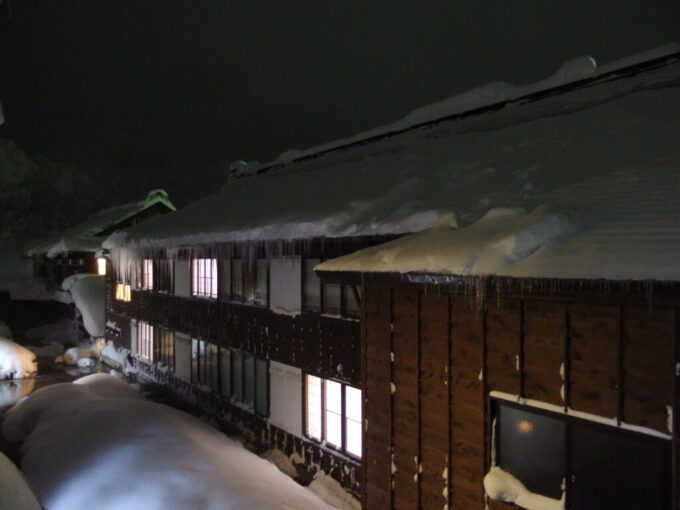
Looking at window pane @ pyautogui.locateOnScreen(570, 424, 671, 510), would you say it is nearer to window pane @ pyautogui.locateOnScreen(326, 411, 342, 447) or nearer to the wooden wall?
the wooden wall

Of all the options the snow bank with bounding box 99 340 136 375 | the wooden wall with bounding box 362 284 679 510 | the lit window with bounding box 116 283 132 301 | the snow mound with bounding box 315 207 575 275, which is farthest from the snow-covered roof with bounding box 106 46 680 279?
the snow bank with bounding box 99 340 136 375

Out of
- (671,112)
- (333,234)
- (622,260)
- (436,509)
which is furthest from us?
(333,234)

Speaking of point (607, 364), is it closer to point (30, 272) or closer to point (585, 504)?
point (585, 504)

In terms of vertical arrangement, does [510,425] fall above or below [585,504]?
above

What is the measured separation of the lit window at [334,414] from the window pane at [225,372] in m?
3.67

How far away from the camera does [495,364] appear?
5.08 metres

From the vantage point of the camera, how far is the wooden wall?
4.02m

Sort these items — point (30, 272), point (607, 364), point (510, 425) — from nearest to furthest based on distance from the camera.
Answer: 1. point (607, 364)
2. point (510, 425)
3. point (30, 272)

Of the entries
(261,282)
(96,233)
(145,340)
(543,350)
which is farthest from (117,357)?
(543,350)

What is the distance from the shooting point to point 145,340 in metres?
18.1

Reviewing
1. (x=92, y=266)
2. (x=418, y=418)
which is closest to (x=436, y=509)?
(x=418, y=418)

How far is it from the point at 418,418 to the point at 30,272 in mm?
41076

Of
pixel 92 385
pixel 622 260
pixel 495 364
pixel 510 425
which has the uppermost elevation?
pixel 622 260

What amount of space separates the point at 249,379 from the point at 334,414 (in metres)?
3.52
